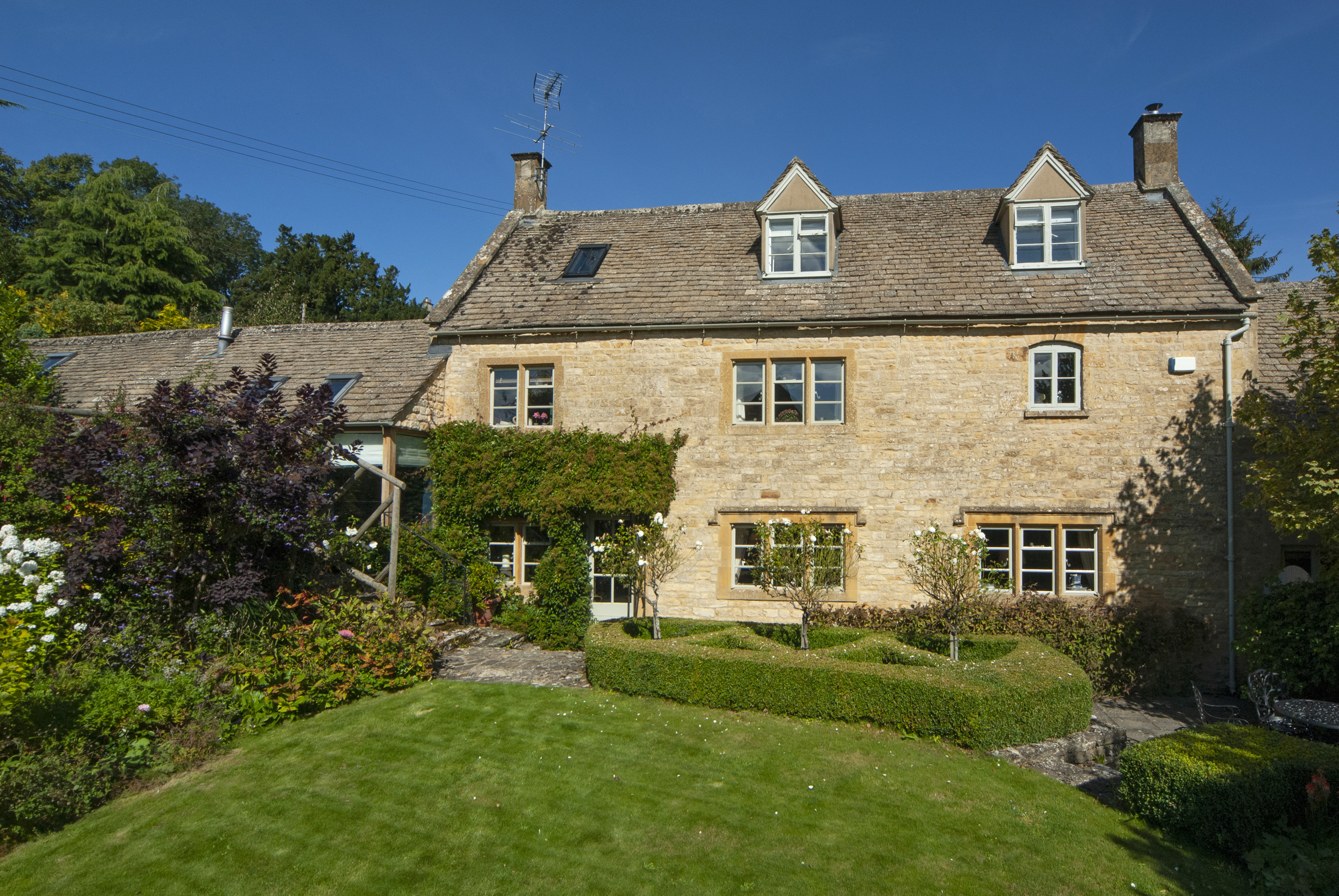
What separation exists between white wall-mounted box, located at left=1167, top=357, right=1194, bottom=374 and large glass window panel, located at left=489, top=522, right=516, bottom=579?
13.8 m

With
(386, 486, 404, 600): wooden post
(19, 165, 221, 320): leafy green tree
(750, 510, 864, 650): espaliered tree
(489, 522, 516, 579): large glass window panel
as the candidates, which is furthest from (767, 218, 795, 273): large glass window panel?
(19, 165, 221, 320): leafy green tree

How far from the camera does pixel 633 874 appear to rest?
253 inches

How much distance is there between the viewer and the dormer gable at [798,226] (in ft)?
52.5

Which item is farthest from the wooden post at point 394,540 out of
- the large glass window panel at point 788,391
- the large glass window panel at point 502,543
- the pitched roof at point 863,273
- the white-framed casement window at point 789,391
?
the large glass window panel at point 788,391

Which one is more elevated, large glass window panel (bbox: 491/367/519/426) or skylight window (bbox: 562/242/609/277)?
skylight window (bbox: 562/242/609/277)

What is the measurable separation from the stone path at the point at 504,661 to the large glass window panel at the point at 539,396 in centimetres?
473

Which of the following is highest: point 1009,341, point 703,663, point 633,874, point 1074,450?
point 1009,341

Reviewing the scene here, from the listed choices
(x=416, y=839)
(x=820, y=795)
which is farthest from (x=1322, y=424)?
(x=416, y=839)

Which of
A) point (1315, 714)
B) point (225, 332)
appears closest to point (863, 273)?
point (1315, 714)

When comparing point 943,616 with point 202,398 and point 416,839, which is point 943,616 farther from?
point 202,398

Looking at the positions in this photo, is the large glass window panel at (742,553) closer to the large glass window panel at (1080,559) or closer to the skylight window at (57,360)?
the large glass window panel at (1080,559)

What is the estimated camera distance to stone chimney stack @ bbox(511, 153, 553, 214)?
803 inches

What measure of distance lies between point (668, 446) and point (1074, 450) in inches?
317

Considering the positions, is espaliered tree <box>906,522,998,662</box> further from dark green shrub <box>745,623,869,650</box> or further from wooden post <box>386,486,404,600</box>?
wooden post <box>386,486,404,600</box>
